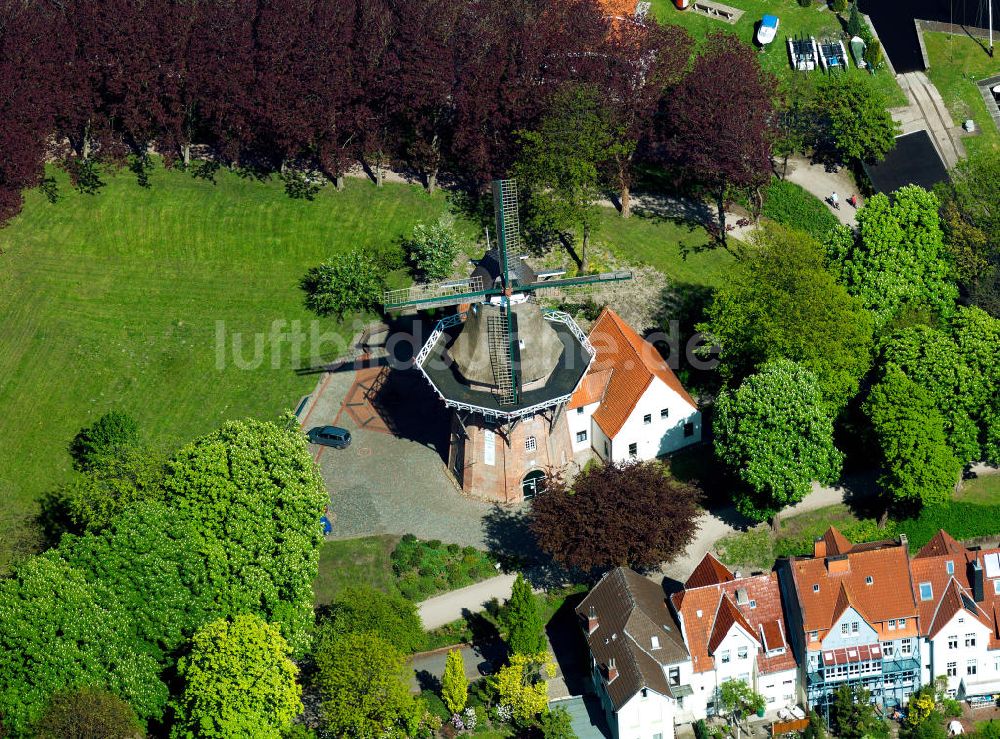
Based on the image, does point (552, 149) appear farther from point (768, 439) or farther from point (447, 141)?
point (768, 439)

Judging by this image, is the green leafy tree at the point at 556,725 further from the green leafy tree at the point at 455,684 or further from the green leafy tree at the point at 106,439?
the green leafy tree at the point at 106,439

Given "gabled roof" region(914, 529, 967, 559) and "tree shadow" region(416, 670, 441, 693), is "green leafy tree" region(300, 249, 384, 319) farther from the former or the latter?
"gabled roof" region(914, 529, 967, 559)

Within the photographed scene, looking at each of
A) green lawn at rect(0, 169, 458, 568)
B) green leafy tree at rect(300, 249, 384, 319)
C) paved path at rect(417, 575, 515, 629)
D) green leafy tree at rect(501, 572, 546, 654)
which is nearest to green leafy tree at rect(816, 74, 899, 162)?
green lawn at rect(0, 169, 458, 568)

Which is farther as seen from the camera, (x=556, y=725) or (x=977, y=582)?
(x=977, y=582)

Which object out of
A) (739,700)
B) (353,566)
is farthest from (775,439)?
(353,566)

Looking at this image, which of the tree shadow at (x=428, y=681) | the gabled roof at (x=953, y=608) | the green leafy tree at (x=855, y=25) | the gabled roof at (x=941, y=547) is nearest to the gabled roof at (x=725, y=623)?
the gabled roof at (x=953, y=608)

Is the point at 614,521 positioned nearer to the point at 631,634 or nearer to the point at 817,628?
the point at 631,634

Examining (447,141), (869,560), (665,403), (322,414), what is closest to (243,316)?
(322,414)
